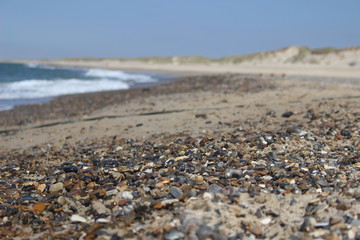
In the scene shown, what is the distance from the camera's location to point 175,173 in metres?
3.65

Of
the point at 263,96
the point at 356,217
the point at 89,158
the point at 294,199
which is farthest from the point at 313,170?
the point at 263,96

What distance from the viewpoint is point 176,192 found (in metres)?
3.08

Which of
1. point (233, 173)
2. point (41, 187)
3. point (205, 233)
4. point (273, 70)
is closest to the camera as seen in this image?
point (205, 233)

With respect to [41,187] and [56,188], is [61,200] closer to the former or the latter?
[56,188]

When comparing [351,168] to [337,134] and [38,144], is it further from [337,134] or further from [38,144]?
[38,144]

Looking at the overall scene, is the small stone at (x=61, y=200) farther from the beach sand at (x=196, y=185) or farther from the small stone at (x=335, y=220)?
the small stone at (x=335, y=220)

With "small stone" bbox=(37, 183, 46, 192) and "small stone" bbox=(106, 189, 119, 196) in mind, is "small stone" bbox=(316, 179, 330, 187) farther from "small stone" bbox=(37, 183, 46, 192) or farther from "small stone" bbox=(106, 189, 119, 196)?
"small stone" bbox=(37, 183, 46, 192)

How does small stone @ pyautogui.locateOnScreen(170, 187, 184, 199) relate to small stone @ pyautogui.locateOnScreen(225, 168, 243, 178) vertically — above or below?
below

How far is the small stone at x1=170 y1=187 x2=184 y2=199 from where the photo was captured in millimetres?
3002

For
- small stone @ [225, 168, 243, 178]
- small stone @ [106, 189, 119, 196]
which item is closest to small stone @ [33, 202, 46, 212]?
small stone @ [106, 189, 119, 196]

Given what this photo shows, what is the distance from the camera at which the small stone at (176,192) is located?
9.85 feet

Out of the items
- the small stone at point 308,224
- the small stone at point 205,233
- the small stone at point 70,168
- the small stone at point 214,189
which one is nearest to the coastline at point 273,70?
the small stone at point 70,168

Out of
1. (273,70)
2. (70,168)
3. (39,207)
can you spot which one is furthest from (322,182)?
(273,70)

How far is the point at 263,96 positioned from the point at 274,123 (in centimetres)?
492
